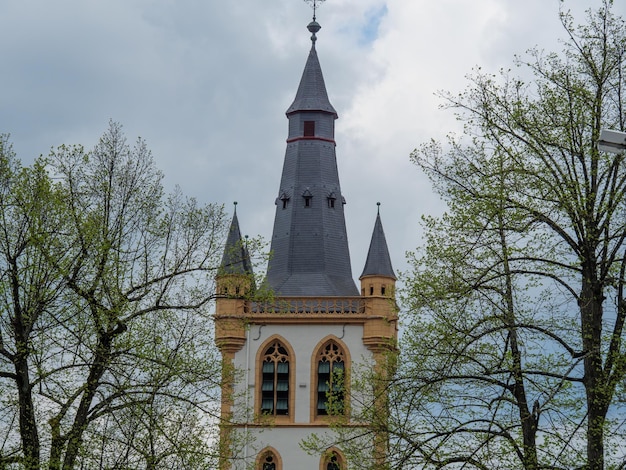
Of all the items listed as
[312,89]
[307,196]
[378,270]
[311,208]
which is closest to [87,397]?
[378,270]

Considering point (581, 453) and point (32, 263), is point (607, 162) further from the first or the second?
point (32, 263)

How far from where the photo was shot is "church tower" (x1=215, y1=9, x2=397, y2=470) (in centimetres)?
5609

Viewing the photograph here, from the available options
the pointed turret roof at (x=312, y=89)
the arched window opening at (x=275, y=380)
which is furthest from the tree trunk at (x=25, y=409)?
the pointed turret roof at (x=312, y=89)

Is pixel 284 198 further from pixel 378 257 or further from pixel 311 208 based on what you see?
pixel 378 257

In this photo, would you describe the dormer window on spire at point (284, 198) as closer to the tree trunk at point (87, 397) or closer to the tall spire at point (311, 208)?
the tall spire at point (311, 208)

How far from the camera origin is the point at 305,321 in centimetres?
5769

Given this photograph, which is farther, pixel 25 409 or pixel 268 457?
pixel 268 457

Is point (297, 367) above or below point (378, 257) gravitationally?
below

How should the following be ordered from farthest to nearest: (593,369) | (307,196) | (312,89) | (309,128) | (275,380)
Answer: (312,89) < (309,128) < (307,196) < (275,380) < (593,369)

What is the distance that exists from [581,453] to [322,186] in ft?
133

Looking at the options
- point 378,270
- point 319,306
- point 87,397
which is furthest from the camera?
point 378,270

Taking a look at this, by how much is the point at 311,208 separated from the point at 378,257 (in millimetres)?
3746

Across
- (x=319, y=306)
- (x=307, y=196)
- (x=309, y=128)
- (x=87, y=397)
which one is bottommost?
(x=87, y=397)

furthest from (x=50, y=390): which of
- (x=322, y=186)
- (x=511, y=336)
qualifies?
(x=322, y=186)
